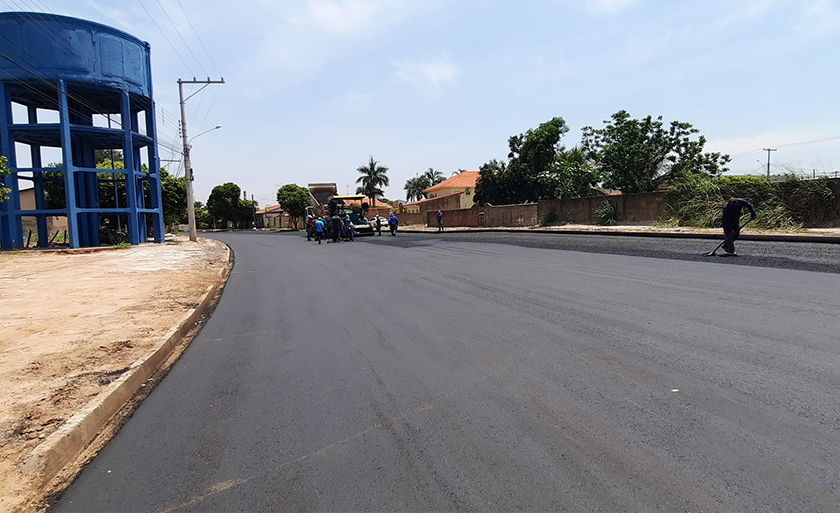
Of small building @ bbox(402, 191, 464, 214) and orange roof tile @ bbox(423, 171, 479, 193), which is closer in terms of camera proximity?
small building @ bbox(402, 191, 464, 214)

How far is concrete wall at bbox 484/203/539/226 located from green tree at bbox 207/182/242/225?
56674mm

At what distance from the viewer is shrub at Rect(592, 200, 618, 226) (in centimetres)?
2906

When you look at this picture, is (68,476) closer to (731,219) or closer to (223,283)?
(223,283)

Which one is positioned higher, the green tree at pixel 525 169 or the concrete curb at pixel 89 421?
the green tree at pixel 525 169

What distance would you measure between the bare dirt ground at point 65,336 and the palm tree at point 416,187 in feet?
245

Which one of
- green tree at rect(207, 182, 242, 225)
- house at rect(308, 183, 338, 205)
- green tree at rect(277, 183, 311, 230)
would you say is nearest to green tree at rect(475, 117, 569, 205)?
house at rect(308, 183, 338, 205)

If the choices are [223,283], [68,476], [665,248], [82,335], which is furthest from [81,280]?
[665,248]

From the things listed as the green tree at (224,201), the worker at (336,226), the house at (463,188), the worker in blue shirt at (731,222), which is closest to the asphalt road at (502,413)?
the worker in blue shirt at (731,222)

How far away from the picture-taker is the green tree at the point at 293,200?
7075cm

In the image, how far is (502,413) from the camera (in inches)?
146

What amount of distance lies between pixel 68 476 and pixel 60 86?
27.2 metres

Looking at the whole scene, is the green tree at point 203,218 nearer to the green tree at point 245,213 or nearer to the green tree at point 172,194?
the green tree at point 245,213

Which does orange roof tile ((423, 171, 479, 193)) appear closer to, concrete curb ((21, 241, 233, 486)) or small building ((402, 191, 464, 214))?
small building ((402, 191, 464, 214))

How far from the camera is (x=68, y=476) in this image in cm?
322
